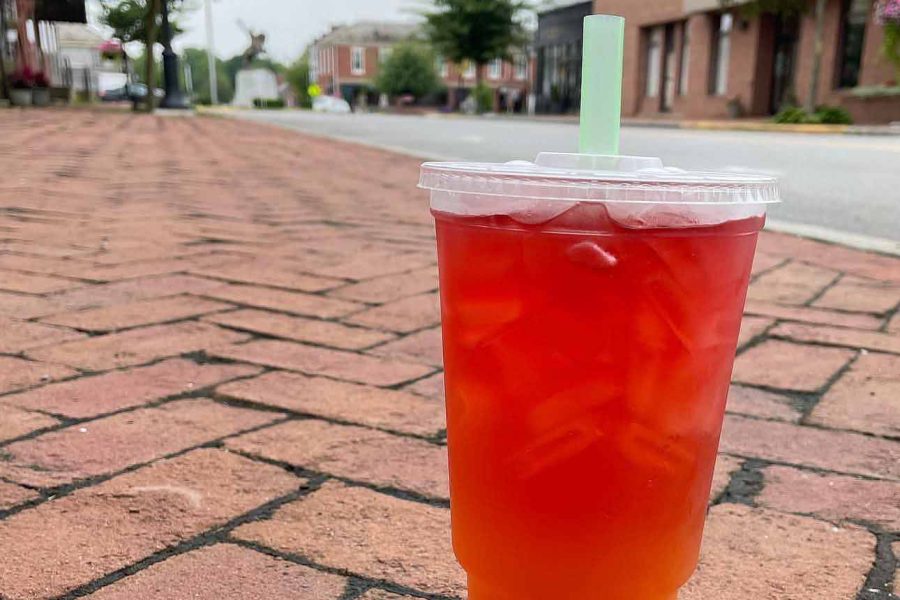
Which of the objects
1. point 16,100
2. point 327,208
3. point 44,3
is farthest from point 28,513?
point 44,3

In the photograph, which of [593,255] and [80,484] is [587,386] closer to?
[593,255]

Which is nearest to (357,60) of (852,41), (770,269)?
(852,41)

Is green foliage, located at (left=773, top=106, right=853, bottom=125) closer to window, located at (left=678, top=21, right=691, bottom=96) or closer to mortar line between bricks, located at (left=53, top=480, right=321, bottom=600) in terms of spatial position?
window, located at (left=678, top=21, right=691, bottom=96)

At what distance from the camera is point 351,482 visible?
1347 mm

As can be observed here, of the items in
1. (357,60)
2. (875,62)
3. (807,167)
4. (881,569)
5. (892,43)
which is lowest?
(881,569)

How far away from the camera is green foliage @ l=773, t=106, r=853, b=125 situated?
1547 cm

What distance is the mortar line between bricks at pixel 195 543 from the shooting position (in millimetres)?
1041

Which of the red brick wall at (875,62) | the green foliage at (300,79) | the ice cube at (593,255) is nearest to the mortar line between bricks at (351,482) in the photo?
the ice cube at (593,255)

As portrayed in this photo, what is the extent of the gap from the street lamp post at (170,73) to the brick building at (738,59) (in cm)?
1329

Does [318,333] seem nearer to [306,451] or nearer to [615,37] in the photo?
[306,451]

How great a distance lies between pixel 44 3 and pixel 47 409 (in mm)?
23228

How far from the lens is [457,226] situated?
0.78 m

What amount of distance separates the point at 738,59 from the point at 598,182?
22.1 metres

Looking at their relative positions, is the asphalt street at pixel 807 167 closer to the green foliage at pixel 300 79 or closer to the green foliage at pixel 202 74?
the green foliage at pixel 300 79
